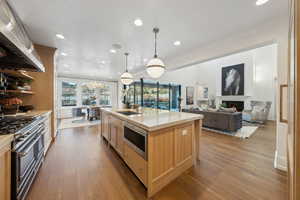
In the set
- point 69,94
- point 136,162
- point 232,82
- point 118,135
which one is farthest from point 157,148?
point 232,82

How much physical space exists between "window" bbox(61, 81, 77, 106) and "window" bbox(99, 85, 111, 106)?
5.37 ft

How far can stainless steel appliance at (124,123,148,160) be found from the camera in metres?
1.59

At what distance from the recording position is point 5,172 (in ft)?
3.76

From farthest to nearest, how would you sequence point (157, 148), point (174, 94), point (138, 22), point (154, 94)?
point (174, 94), point (154, 94), point (138, 22), point (157, 148)

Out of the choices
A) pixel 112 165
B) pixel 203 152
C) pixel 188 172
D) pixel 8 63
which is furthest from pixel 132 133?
pixel 8 63

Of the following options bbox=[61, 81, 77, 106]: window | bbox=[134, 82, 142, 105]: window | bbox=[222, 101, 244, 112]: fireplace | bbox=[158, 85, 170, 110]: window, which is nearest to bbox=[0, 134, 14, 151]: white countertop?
bbox=[134, 82, 142, 105]: window

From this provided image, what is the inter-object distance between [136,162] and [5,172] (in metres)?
1.41

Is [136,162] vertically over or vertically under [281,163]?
over

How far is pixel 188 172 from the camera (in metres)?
2.06

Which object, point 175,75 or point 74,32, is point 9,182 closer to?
point 74,32

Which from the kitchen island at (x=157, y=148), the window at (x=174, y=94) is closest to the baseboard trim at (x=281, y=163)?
the kitchen island at (x=157, y=148)

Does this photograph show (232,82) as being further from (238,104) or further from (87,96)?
(87,96)

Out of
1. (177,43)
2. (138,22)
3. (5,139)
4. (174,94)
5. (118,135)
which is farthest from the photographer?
(174,94)

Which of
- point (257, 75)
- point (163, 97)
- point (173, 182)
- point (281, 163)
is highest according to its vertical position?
point (257, 75)
